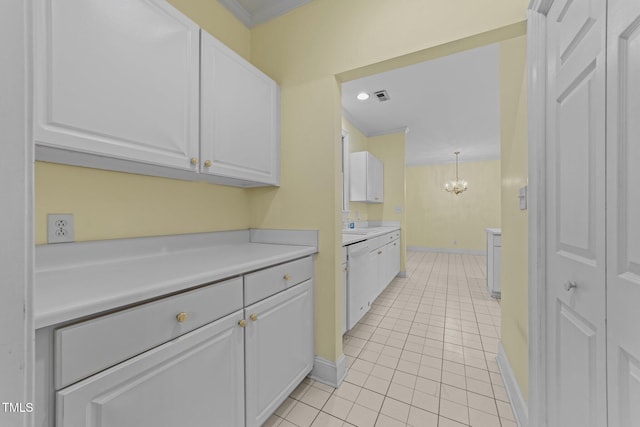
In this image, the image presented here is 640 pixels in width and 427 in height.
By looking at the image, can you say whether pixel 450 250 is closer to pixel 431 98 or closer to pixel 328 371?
pixel 431 98

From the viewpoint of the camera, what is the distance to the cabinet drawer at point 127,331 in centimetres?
60

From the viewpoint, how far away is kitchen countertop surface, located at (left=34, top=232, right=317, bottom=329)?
24.2 inches

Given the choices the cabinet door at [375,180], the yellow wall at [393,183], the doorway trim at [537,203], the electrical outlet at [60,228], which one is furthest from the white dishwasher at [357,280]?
the yellow wall at [393,183]

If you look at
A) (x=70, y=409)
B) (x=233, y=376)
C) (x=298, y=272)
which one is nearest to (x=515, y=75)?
(x=298, y=272)

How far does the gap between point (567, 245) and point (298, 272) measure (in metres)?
1.16

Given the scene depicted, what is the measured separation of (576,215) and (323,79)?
141 cm

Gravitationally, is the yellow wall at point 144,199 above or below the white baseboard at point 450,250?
above

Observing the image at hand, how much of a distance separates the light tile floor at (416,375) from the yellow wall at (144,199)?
1.18m

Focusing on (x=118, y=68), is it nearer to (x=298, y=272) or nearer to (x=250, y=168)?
(x=250, y=168)

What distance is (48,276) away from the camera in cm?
88

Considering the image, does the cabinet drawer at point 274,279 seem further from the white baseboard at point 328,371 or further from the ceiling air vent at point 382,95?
the ceiling air vent at point 382,95

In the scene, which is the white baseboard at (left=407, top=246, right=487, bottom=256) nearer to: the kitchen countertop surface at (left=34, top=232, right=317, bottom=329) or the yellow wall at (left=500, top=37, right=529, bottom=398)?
the yellow wall at (left=500, top=37, right=529, bottom=398)

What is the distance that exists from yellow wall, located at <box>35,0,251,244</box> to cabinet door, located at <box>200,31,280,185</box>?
0.31 metres

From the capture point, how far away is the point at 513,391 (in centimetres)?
139
